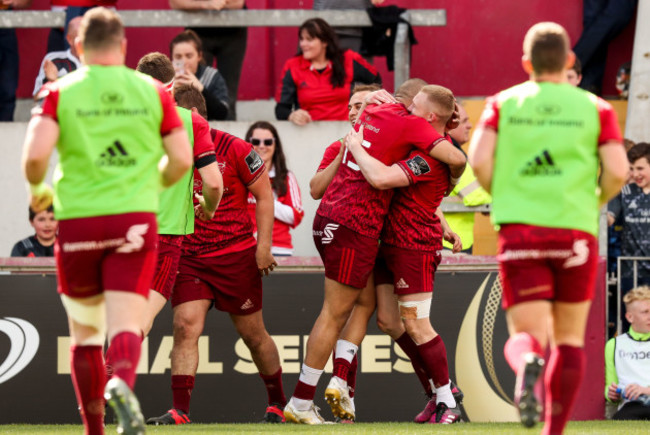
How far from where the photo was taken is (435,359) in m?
7.76

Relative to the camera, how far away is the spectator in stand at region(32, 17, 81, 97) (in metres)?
10.9

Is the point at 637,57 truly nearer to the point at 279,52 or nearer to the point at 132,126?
the point at 279,52

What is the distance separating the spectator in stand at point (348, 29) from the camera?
11383 mm

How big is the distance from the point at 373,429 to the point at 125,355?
2.38m

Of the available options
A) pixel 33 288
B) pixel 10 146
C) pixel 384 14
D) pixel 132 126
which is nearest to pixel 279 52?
pixel 384 14

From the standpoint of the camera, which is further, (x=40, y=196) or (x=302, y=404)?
(x=302, y=404)

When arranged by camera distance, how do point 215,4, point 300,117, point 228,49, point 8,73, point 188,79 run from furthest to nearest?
point 8,73 < point 228,49 < point 215,4 < point 300,117 < point 188,79

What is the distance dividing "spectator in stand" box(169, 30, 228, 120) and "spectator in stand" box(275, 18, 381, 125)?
0.65m

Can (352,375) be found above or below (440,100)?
below

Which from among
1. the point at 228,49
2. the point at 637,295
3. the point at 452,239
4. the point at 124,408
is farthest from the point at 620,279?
the point at 124,408

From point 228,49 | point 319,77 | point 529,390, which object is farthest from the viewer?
point 228,49

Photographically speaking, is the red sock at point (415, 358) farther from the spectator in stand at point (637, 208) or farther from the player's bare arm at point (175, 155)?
the player's bare arm at point (175, 155)

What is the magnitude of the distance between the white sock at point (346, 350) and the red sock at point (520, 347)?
2.59 metres

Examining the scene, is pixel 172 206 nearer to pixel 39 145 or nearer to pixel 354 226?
pixel 354 226
